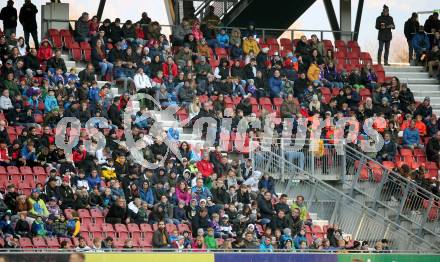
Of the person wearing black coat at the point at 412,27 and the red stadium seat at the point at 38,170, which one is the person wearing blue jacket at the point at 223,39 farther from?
the red stadium seat at the point at 38,170

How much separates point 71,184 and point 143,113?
11.9 ft

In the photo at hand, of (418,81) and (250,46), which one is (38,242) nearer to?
(250,46)

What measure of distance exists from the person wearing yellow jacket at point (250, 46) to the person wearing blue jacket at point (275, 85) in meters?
1.45

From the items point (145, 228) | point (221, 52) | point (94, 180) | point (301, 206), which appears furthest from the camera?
point (221, 52)

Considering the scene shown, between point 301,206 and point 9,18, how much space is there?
9376 mm

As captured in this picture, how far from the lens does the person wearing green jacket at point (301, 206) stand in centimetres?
2878

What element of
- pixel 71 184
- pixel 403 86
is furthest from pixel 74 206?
pixel 403 86

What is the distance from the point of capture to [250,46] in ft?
114

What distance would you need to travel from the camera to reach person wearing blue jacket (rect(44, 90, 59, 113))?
2906 centimetres

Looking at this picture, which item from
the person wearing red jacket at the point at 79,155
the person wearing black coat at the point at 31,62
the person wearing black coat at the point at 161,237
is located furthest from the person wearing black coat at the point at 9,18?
the person wearing black coat at the point at 161,237

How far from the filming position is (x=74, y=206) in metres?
26.2

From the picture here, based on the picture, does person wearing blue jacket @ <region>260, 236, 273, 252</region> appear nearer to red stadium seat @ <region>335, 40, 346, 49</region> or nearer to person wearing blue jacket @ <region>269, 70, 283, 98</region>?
person wearing blue jacket @ <region>269, 70, 283, 98</region>

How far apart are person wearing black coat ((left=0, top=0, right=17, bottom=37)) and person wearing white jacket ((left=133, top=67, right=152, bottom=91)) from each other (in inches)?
157

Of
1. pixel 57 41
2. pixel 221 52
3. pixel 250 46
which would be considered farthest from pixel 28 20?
pixel 250 46
